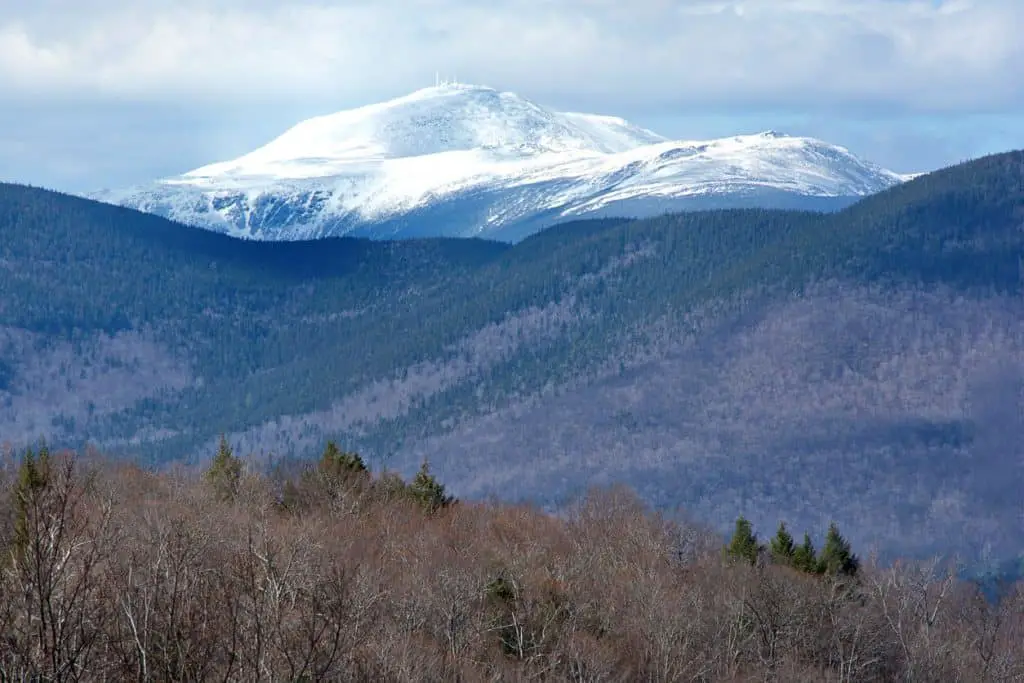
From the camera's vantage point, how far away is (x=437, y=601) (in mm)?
70438

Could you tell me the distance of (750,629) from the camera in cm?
8850

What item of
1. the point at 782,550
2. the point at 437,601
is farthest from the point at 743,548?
the point at 437,601

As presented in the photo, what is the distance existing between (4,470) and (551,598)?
45.1 meters

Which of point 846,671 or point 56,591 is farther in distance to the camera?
point 846,671

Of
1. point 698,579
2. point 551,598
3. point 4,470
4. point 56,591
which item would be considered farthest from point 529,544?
point 56,591

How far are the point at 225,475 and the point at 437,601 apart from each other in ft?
118

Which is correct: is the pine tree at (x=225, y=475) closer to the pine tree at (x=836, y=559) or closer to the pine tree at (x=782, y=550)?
the pine tree at (x=782, y=550)

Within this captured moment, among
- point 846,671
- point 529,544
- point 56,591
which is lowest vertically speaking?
point 846,671

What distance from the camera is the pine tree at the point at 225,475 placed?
9850 cm

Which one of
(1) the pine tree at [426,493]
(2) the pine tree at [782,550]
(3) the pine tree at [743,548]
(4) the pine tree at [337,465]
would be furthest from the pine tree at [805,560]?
(4) the pine tree at [337,465]

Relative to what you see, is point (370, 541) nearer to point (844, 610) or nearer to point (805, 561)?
point (844, 610)

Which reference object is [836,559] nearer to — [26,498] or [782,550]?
[782,550]

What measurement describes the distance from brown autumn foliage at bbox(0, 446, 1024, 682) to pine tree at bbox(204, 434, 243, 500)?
1006mm

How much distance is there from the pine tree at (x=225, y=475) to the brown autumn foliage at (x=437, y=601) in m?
1.01
